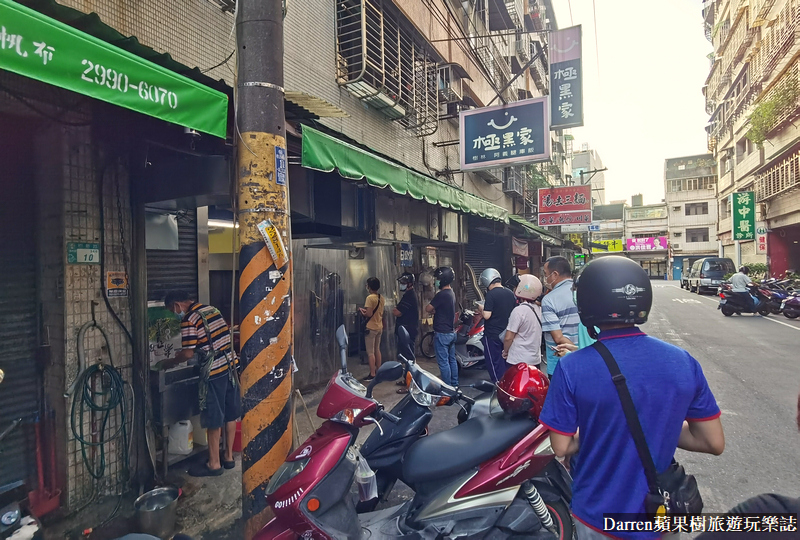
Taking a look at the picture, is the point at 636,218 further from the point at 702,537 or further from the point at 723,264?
the point at 702,537

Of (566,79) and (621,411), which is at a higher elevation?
(566,79)

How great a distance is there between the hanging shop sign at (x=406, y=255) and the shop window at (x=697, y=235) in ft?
170

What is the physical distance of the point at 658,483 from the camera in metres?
1.62

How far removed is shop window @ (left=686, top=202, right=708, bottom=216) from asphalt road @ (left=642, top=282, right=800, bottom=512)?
42.1m

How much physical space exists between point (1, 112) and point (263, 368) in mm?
2903

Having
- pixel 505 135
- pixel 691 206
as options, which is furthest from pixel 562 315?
pixel 691 206

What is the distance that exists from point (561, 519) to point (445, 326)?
414cm

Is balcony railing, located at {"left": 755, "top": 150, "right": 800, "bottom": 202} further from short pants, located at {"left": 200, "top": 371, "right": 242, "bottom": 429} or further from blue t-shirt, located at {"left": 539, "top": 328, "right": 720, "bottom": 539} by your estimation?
short pants, located at {"left": 200, "top": 371, "right": 242, "bottom": 429}

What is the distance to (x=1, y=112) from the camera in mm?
3287

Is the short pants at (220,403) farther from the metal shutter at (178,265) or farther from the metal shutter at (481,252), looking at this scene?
the metal shutter at (481,252)

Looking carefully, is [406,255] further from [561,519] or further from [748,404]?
[561,519]

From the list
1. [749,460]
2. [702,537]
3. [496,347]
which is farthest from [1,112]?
[749,460]

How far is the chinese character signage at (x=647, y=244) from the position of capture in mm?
52741

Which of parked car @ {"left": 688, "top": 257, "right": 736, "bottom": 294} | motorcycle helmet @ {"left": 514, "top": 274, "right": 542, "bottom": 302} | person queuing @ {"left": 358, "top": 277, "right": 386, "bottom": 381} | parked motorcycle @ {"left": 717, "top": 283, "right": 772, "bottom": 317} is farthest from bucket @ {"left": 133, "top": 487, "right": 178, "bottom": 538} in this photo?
parked car @ {"left": 688, "top": 257, "right": 736, "bottom": 294}
